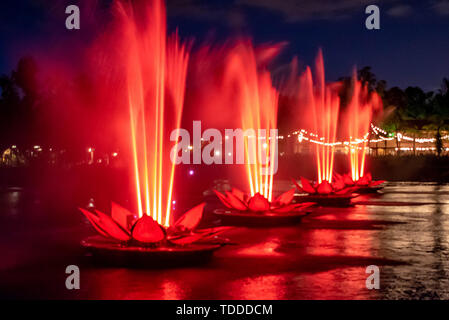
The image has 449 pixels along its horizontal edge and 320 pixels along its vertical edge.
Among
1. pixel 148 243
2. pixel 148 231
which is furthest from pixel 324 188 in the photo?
pixel 148 231

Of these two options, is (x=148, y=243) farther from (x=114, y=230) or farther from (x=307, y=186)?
(x=307, y=186)

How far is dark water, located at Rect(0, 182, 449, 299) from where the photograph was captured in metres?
8.16

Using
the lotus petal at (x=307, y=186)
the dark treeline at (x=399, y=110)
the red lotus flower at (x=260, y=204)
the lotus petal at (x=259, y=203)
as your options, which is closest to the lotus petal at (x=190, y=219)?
the red lotus flower at (x=260, y=204)

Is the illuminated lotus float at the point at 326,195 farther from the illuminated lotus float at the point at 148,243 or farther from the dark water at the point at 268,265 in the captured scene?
the illuminated lotus float at the point at 148,243

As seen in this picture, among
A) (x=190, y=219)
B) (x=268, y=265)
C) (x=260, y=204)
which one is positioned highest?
(x=190, y=219)

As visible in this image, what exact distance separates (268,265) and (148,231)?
177 cm

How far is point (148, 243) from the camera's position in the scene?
10398mm

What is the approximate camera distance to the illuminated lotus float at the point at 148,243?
32.8 feet

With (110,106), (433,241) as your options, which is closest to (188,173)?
(110,106)

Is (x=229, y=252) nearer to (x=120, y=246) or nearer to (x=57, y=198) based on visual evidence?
(x=120, y=246)

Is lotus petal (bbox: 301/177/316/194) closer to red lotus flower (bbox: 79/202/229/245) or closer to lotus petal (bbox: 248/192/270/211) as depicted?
lotus petal (bbox: 248/192/270/211)
